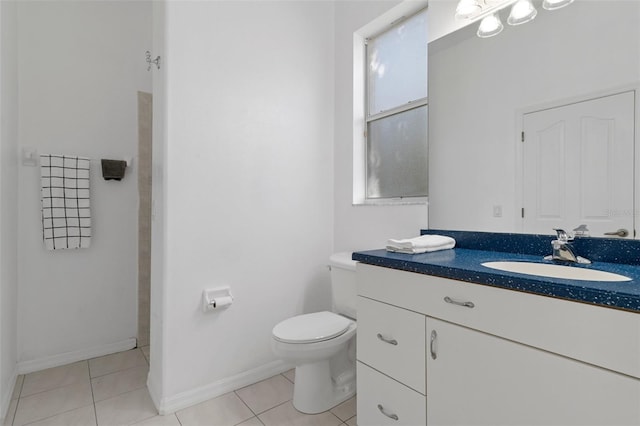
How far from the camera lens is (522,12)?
1354 mm

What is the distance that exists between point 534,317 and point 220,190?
156 cm

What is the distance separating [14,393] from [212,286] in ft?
4.22

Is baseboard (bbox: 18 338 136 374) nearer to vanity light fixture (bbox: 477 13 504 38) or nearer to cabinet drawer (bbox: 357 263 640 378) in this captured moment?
cabinet drawer (bbox: 357 263 640 378)

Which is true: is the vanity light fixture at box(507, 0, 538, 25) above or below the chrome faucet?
above

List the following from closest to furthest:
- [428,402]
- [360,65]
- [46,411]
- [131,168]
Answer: [428,402] < [46,411] < [360,65] < [131,168]

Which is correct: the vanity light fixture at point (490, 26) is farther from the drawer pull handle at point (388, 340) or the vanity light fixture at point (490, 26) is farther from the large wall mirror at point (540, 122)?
the drawer pull handle at point (388, 340)

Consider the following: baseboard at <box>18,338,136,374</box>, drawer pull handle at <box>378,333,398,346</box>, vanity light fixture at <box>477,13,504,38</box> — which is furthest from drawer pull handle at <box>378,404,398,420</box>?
baseboard at <box>18,338,136,374</box>

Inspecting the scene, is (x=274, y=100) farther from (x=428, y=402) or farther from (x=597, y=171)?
(x=428, y=402)

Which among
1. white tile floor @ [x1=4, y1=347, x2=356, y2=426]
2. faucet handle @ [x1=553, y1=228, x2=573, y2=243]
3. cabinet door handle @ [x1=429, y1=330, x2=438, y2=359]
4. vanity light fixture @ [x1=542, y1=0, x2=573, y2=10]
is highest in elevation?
vanity light fixture @ [x1=542, y1=0, x2=573, y2=10]

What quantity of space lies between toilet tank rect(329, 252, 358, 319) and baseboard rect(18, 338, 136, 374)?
170 centimetres

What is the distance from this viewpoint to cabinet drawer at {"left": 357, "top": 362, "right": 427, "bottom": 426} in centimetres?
115

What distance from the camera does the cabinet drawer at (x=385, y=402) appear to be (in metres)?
1.15

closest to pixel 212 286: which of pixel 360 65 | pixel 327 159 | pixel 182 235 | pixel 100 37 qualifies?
pixel 182 235

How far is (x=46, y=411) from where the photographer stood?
1618 millimetres
